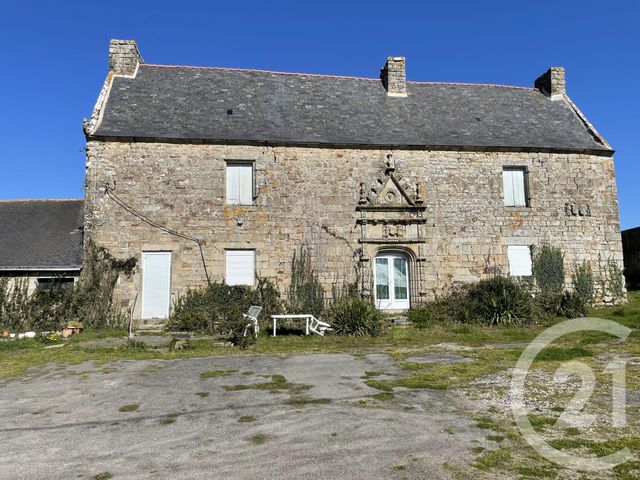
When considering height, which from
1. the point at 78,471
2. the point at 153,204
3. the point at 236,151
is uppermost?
the point at 236,151

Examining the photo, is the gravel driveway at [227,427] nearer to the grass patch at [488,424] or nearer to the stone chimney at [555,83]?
the grass patch at [488,424]

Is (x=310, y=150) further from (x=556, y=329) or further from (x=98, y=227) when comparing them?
(x=556, y=329)

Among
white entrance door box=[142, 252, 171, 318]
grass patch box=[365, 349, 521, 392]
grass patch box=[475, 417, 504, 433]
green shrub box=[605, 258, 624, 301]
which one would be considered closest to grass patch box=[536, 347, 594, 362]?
grass patch box=[365, 349, 521, 392]

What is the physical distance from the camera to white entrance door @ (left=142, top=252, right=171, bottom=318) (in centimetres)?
1325

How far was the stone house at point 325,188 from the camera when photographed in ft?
44.1

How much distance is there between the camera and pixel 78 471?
11.9ft

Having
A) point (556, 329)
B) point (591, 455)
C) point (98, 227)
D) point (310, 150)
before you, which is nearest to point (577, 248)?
point (556, 329)

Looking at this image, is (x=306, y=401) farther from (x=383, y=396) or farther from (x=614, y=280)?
(x=614, y=280)

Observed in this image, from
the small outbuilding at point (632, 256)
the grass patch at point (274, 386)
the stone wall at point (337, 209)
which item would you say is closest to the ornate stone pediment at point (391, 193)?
the stone wall at point (337, 209)

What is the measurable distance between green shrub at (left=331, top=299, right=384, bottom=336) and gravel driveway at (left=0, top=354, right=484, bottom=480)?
4189 mm

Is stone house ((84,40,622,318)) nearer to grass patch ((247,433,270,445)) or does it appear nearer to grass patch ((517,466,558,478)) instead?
grass patch ((247,433,270,445))

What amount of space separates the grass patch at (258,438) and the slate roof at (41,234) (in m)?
10.6

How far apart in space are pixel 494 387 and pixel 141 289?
34.2 ft

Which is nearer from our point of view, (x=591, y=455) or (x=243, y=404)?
(x=591, y=455)
